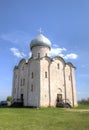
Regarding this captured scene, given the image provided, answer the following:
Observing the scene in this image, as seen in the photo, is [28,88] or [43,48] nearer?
[28,88]

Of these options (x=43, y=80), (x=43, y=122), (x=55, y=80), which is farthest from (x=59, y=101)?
(x=43, y=122)

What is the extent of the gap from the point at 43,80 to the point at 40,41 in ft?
27.4

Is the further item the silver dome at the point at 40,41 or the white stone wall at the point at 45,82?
the silver dome at the point at 40,41

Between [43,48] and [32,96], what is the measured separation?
A: 988 centimetres

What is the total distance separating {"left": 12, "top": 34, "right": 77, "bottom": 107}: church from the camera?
28.7m

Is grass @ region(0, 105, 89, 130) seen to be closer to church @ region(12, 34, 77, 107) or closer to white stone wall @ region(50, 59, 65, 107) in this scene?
church @ region(12, 34, 77, 107)

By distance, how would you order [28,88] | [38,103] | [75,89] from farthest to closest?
1. [75,89]
2. [28,88]
3. [38,103]

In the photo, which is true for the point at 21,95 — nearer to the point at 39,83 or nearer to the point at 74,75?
the point at 39,83

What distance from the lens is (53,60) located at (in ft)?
102

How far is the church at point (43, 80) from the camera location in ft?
94.2

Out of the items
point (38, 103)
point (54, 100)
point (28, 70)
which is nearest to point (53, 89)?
point (54, 100)

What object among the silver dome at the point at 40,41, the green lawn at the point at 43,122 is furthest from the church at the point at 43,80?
the green lawn at the point at 43,122

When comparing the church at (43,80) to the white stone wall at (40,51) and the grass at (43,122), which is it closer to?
the white stone wall at (40,51)

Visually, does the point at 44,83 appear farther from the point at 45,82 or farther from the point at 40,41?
the point at 40,41
